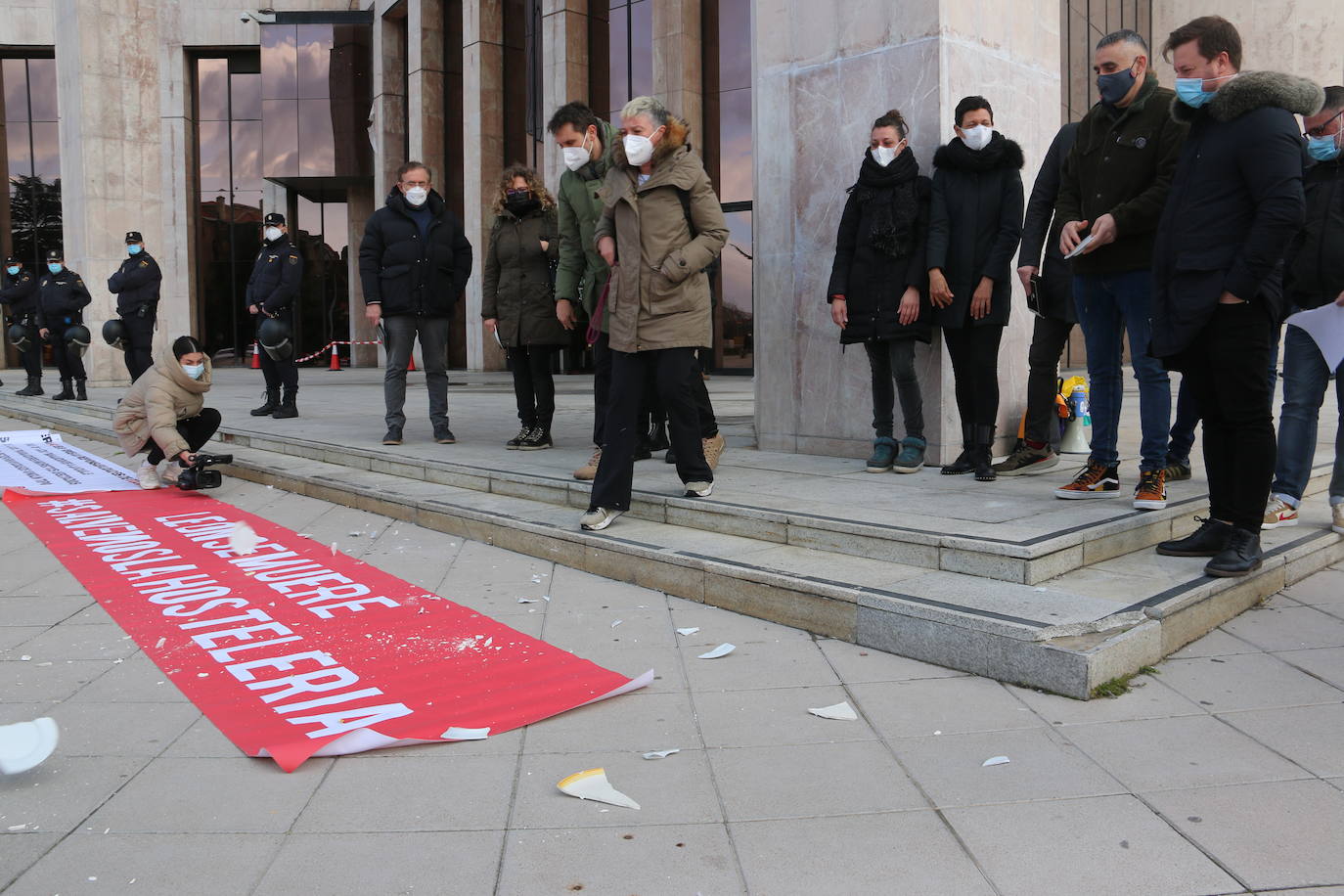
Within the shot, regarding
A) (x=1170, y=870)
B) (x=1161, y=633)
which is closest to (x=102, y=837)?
(x=1170, y=870)

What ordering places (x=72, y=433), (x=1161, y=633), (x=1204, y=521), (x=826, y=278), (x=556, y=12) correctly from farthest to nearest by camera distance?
(x=556, y=12) → (x=72, y=433) → (x=826, y=278) → (x=1204, y=521) → (x=1161, y=633)

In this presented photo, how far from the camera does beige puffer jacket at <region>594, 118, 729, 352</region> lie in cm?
492

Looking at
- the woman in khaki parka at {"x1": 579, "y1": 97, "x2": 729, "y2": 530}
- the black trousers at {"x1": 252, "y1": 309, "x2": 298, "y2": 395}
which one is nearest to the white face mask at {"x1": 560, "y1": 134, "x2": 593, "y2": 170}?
the woman in khaki parka at {"x1": 579, "y1": 97, "x2": 729, "y2": 530}

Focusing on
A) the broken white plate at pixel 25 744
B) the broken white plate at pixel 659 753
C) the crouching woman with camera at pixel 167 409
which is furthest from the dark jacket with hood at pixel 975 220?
the crouching woman with camera at pixel 167 409

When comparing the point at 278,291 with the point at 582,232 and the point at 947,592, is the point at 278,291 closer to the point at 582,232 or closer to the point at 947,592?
the point at 582,232

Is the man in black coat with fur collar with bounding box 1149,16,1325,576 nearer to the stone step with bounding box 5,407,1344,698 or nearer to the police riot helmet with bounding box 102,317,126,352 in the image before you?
the stone step with bounding box 5,407,1344,698

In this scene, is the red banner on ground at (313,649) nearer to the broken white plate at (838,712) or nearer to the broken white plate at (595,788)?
the broken white plate at (595,788)

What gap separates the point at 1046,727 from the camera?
2980 mm

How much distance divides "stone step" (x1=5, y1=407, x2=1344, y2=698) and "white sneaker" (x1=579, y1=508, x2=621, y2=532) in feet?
0.15

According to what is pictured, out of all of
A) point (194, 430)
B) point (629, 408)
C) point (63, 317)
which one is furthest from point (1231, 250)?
point (63, 317)

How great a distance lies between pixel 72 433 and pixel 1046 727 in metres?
10.9

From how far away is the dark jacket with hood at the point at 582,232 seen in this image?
615 centimetres

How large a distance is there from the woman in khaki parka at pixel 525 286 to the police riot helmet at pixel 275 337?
3480 mm

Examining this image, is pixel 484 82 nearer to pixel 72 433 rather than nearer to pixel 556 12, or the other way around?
pixel 556 12
